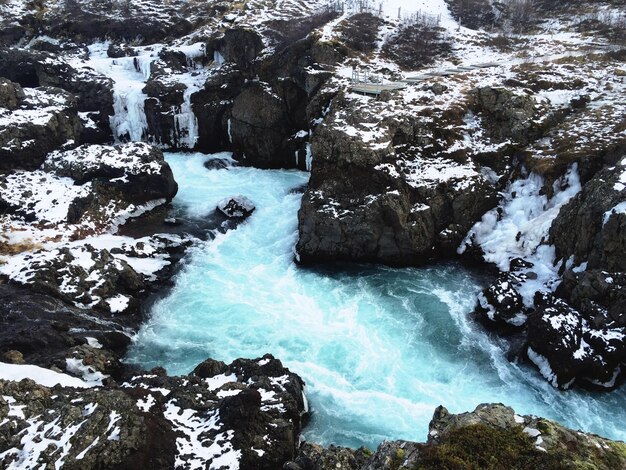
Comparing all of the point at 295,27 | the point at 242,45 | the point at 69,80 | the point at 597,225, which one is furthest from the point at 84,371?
the point at 295,27

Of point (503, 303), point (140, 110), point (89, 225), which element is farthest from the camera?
point (140, 110)

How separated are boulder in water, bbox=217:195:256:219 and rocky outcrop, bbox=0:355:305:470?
67.5 feet

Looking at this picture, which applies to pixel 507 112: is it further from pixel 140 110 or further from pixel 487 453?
pixel 140 110

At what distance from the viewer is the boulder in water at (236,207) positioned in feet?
122

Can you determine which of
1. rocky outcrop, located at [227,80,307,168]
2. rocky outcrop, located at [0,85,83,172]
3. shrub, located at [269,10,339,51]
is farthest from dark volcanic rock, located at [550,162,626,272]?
shrub, located at [269,10,339,51]

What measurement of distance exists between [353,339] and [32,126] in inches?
1306

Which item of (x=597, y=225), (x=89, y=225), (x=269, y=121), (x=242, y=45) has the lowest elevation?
(x=89, y=225)

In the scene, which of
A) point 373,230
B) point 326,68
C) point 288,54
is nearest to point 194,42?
point 288,54

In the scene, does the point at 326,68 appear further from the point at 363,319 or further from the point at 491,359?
the point at 491,359

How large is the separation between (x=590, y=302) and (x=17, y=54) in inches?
2437

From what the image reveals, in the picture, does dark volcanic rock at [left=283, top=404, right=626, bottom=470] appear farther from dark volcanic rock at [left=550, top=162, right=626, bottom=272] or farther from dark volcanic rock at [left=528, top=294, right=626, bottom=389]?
dark volcanic rock at [left=550, top=162, right=626, bottom=272]

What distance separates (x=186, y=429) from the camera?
15.8 m

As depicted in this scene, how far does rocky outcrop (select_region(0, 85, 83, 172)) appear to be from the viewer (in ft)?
123

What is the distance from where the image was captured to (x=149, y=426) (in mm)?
14969
